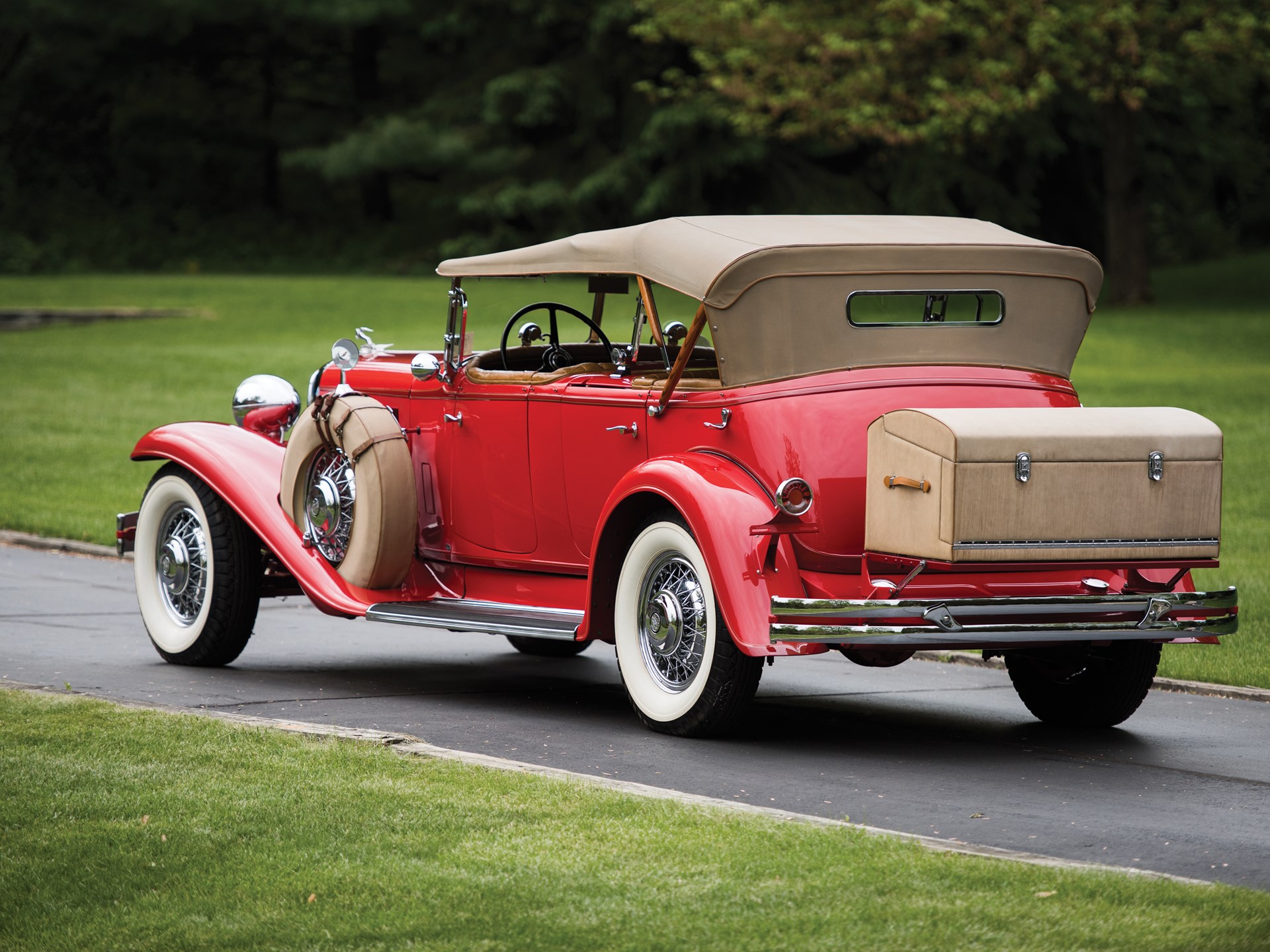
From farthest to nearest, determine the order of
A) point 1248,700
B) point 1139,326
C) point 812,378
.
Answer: point 1139,326 → point 1248,700 → point 812,378

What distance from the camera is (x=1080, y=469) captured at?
21.4ft

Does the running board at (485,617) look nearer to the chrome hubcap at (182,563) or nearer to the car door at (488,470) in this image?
the car door at (488,470)

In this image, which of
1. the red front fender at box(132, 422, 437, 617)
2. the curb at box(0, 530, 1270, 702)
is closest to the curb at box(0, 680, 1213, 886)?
the red front fender at box(132, 422, 437, 617)

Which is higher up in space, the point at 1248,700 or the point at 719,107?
the point at 719,107

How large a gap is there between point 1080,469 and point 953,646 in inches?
31.4

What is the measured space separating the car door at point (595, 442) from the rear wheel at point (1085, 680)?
5.99ft

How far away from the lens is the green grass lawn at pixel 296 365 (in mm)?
12602

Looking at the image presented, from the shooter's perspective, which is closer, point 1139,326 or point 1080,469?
point 1080,469

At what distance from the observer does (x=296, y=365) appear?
27.2 meters

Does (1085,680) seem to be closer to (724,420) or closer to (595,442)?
(724,420)

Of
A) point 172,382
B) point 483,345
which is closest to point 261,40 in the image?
point 172,382

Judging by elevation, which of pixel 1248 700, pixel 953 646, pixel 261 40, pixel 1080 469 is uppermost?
pixel 261 40

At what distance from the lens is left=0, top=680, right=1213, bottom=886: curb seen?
202 inches

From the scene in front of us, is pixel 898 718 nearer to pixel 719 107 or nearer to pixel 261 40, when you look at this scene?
pixel 719 107
